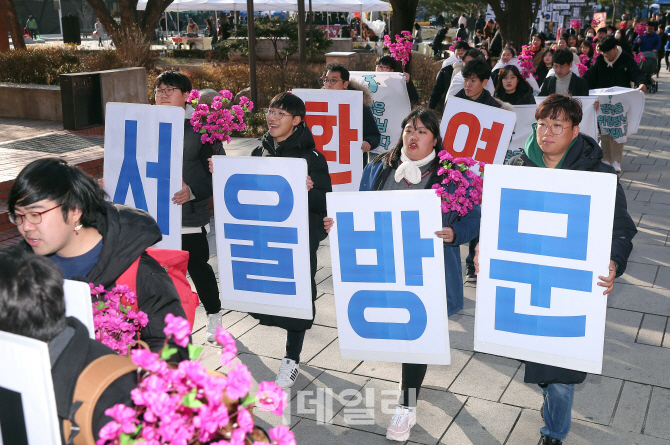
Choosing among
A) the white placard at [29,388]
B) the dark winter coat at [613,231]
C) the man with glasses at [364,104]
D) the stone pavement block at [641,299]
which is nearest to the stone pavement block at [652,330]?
the stone pavement block at [641,299]

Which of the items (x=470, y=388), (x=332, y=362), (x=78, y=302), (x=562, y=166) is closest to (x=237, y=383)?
(x=78, y=302)

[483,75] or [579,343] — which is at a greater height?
[483,75]

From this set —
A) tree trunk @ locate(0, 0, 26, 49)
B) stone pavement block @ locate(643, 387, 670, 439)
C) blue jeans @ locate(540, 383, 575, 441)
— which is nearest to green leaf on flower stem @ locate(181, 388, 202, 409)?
blue jeans @ locate(540, 383, 575, 441)

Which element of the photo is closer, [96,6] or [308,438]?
[308,438]

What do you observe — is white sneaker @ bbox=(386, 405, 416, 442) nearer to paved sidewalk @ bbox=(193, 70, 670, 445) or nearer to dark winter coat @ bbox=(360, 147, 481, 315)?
paved sidewalk @ bbox=(193, 70, 670, 445)

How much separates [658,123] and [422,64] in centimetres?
577

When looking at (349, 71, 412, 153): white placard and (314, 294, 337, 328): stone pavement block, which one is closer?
(314, 294, 337, 328): stone pavement block

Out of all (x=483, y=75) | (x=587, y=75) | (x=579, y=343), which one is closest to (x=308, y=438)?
(x=579, y=343)

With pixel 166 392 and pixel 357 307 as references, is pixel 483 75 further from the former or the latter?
pixel 166 392

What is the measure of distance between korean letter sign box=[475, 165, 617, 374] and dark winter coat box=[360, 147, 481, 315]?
0.38 meters

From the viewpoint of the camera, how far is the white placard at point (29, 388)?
5.59ft

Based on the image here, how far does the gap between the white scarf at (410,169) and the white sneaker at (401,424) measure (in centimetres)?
133

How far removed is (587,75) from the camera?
445 inches

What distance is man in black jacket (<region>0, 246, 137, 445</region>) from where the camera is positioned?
1.76 meters
